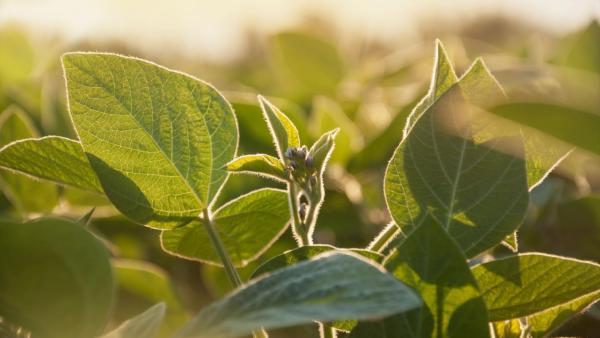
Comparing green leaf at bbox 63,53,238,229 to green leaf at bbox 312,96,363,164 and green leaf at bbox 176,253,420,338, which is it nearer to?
green leaf at bbox 176,253,420,338

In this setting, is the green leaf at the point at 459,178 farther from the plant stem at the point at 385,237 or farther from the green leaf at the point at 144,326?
the green leaf at the point at 144,326

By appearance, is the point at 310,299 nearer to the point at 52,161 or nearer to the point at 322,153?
the point at 322,153

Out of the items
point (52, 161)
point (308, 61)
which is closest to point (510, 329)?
point (52, 161)

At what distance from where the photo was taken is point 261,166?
0.83 m

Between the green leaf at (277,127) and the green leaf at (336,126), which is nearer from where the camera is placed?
the green leaf at (277,127)

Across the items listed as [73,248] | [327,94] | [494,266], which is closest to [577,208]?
[494,266]

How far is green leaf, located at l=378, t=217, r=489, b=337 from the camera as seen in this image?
69cm

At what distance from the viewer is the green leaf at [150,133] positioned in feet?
2.69

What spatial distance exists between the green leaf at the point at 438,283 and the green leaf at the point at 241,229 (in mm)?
278

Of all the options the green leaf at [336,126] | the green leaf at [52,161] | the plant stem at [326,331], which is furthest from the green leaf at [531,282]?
the green leaf at [336,126]

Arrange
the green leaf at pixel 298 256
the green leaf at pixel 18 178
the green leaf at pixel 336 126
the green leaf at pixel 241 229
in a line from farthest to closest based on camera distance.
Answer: the green leaf at pixel 336 126 → the green leaf at pixel 18 178 → the green leaf at pixel 241 229 → the green leaf at pixel 298 256

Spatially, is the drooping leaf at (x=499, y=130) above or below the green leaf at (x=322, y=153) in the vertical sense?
above

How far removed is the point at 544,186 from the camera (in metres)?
1.50

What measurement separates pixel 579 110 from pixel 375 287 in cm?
20
